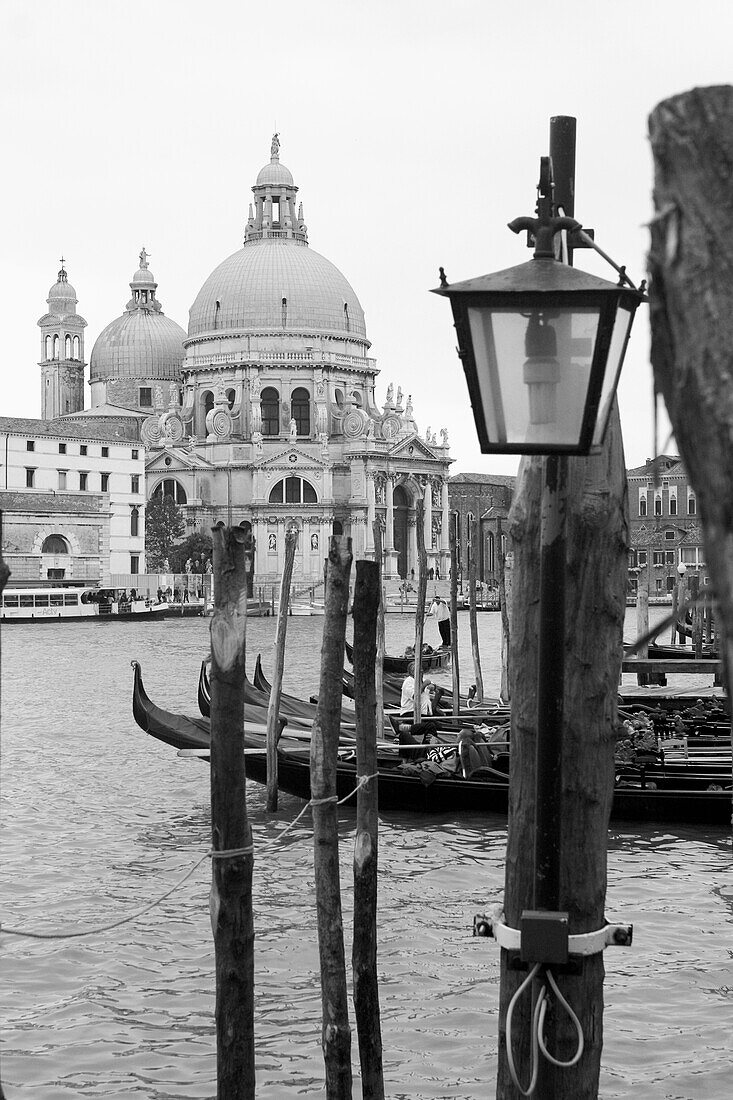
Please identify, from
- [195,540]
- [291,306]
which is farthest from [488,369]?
[291,306]

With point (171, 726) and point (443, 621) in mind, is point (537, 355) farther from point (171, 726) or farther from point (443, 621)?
point (443, 621)

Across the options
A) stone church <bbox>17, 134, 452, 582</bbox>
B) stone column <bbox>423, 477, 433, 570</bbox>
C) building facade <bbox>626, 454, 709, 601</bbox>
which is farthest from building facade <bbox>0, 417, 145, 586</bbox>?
building facade <bbox>626, 454, 709, 601</bbox>

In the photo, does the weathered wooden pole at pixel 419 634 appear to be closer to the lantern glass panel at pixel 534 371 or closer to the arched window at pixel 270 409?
the lantern glass panel at pixel 534 371

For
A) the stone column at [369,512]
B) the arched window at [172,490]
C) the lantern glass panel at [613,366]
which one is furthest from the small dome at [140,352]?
the lantern glass panel at [613,366]

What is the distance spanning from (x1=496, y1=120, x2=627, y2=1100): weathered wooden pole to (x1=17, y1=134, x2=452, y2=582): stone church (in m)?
52.5

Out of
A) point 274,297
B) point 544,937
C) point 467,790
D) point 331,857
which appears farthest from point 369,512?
point 544,937

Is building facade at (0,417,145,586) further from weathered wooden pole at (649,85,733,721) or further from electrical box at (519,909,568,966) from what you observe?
weathered wooden pole at (649,85,733,721)

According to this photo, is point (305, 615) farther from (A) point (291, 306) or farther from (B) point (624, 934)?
(B) point (624, 934)

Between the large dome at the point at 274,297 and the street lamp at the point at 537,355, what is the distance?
5982 cm

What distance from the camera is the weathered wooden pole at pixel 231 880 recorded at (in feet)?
13.5

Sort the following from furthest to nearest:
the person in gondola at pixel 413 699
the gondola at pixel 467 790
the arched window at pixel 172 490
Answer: the arched window at pixel 172 490
the person in gondola at pixel 413 699
the gondola at pixel 467 790

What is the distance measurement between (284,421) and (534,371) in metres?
59.5

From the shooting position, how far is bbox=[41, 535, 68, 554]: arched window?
1753 inches

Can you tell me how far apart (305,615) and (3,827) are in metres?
38.3
